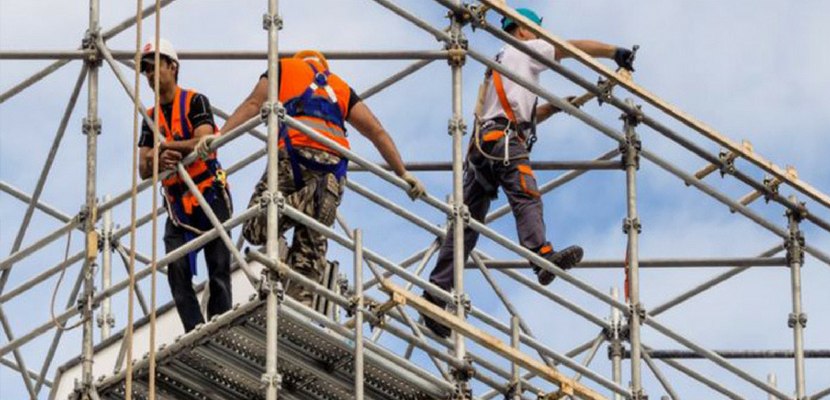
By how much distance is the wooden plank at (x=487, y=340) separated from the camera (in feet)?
79.6

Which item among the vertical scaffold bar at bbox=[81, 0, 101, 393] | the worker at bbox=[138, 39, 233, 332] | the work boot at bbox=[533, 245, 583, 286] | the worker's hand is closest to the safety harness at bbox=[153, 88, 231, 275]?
the worker at bbox=[138, 39, 233, 332]

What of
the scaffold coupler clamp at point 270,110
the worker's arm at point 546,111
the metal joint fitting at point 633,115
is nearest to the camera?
the scaffold coupler clamp at point 270,110

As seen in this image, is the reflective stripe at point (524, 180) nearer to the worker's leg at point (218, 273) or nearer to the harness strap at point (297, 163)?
the harness strap at point (297, 163)

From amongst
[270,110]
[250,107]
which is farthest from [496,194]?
[270,110]

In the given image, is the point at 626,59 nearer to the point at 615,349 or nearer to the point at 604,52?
the point at 604,52

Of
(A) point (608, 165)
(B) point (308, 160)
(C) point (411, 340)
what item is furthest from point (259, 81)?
(A) point (608, 165)

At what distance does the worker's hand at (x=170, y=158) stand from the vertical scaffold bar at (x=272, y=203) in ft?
3.59

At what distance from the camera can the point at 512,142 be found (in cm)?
2720

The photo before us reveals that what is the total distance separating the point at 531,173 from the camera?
27.2m

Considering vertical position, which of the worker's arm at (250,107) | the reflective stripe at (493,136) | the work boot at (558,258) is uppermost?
the reflective stripe at (493,136)

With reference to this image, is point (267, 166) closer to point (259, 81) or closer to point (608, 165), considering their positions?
point (259, 81)

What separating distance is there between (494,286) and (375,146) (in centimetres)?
Answer: 227

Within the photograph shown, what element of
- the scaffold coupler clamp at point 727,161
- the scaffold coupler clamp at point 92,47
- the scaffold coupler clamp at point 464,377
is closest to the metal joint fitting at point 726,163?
the scaffold coupler clamp at point 727,161

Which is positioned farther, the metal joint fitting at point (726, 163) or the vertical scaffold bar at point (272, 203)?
the metal joint fitting at point (726, 163)
